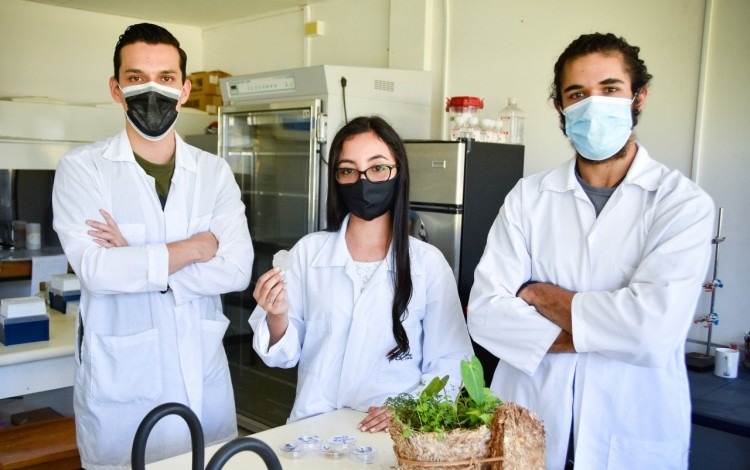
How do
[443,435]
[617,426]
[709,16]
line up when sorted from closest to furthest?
1. [443,435]
2. [617,426]
3. [709,16]

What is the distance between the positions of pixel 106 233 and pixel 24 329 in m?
1.03

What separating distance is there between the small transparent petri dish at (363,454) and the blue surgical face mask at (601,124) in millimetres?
920

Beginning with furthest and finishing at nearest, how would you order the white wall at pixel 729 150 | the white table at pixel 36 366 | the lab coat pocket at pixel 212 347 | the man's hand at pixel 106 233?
the white wall at pixel 729 150 → the white table at pixel 36 366 → the lab coat pocket at pixel 212 347 → the man's hand at pixel 106 233

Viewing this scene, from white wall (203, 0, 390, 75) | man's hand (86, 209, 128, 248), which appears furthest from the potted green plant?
white wall (203, 0, 390, 75)

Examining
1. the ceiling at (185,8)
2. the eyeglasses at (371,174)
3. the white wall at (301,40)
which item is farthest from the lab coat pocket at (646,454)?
the ceiling at (185,8)

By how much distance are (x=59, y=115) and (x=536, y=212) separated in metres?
4.17

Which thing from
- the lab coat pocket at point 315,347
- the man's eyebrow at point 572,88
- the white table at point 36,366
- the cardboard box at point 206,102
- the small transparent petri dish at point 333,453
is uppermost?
the cardboard box at point 206,102

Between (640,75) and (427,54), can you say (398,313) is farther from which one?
(427,54)

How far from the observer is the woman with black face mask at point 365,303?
6.16ft

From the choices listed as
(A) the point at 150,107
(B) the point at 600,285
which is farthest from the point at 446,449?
(A) the point at 150,107

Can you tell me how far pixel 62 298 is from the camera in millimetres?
3262

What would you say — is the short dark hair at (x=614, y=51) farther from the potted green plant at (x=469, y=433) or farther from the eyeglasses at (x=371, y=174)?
the potted green plant at (x=469, y=433)

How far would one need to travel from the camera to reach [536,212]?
1787 mm

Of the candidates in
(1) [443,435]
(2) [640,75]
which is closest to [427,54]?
(2) [640,75]
